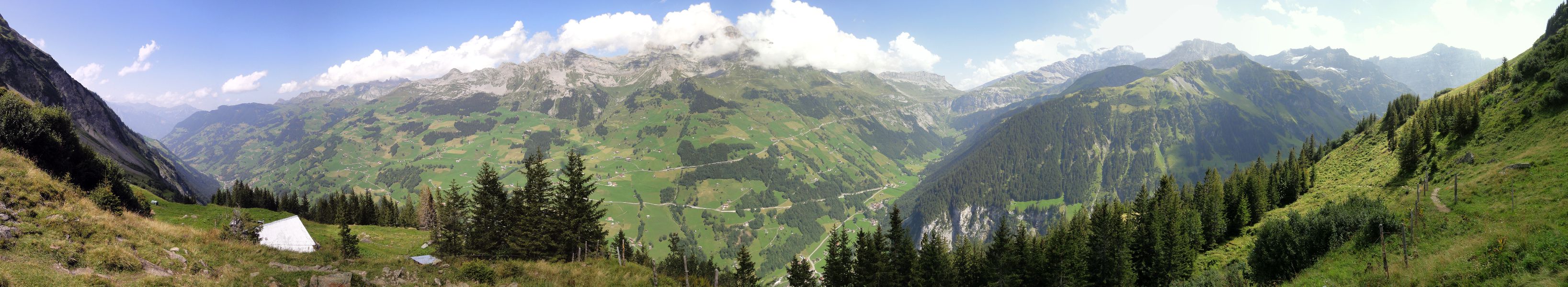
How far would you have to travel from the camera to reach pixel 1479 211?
27016 mm

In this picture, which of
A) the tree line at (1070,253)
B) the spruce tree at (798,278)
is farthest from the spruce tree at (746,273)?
the tree line at (1070,253)

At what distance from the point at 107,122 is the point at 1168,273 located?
25635cm

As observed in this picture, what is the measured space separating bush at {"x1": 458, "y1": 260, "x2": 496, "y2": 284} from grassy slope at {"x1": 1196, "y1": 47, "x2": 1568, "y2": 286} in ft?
119

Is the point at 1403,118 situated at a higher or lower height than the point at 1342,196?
higher

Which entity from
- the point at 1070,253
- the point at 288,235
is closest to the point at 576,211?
the point at 288,235

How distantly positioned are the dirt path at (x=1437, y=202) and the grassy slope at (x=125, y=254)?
48551 millimetres

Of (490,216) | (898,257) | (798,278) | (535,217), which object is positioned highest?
(535,217)

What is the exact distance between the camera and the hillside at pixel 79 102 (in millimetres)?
113062

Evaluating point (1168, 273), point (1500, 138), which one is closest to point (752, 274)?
point (1168, 273)

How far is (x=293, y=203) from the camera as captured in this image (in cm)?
8475

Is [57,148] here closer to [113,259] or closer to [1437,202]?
[113,259]

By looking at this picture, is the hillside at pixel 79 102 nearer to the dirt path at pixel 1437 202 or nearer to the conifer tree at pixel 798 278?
the conifer tree at pixel 798 278

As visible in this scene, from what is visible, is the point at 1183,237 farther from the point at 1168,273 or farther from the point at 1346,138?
the point at 1346,138

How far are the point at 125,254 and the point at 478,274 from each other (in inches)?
414
